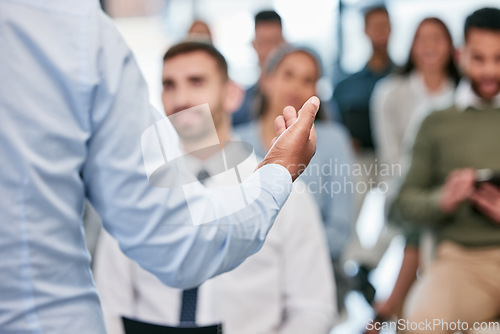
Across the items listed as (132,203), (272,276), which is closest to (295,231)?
(272,276)

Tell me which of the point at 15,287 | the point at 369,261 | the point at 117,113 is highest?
the point at 117,113

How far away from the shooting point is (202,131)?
2.89 feet

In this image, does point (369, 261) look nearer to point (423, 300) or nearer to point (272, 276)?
point (423, 300)

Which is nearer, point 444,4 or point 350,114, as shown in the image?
point 350,114

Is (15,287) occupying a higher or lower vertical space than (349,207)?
higher

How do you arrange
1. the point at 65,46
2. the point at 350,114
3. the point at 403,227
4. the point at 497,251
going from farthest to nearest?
the point at 350,114 → the point at 403,227 → the point at 497,251 → the point at 65,46

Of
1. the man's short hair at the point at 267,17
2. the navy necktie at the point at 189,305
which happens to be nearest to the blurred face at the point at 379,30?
the man's short hair at the point at 267,17

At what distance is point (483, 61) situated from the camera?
149cm

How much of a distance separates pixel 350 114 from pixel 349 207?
1419mm

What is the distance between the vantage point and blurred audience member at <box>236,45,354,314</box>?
0.94 meters

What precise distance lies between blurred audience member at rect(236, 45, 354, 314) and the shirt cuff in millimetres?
83

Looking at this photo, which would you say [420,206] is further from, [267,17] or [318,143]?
[267,17]

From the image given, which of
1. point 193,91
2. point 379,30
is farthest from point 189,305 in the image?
point 379,30

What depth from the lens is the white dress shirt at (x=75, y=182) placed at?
0.65 m
